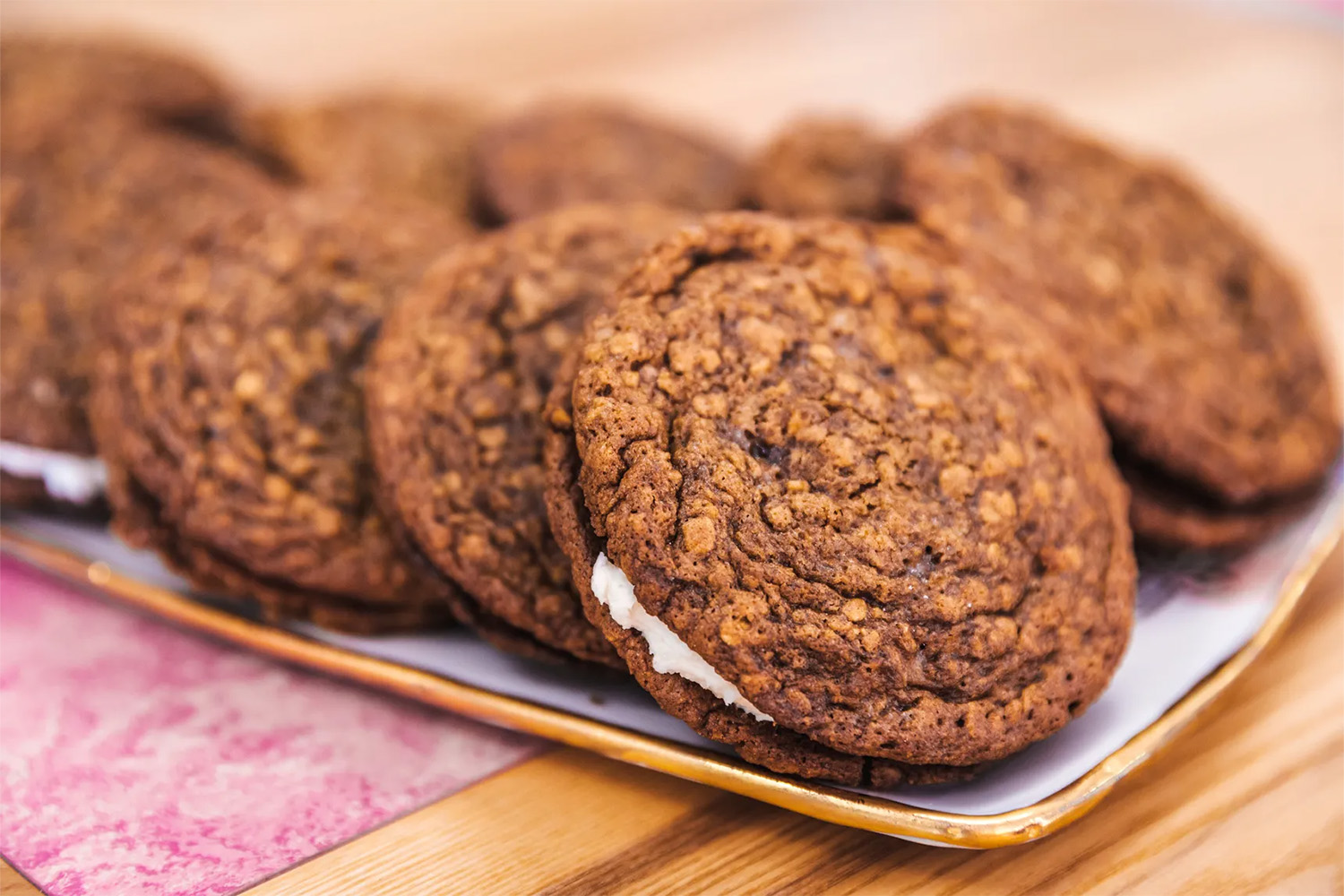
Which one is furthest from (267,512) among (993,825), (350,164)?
(350,164)

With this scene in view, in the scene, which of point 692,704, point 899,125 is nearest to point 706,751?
point 692,704

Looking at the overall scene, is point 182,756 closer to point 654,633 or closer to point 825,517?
point 654,633

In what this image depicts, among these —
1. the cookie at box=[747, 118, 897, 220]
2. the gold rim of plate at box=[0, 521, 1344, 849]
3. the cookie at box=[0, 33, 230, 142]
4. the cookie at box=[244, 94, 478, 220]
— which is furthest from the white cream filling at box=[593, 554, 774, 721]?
the cookie at box=[0, 33, 230, 142]

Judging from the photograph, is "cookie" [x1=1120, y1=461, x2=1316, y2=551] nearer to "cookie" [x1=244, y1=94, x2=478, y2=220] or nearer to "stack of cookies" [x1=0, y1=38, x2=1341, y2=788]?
"stack of cookies" [x1=0, y1=38, x2=1341, y2=788]

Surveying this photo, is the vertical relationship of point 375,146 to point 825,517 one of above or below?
above

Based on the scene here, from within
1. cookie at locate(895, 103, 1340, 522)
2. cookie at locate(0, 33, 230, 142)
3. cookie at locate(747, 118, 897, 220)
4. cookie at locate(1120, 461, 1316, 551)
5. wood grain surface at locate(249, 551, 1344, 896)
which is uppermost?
cookie at locate(0, 33, 230, 142)
